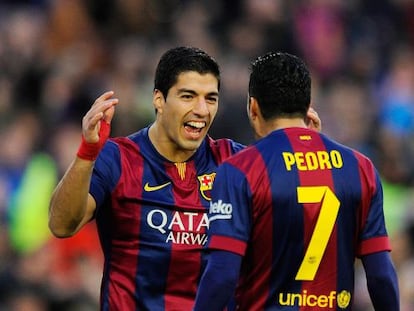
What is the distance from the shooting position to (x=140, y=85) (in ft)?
46.8

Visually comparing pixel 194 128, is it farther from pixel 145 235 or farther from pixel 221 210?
pixel 221 210

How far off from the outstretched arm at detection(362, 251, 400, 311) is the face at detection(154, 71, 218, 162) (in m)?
1.18

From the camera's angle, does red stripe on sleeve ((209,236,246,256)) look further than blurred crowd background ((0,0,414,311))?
No

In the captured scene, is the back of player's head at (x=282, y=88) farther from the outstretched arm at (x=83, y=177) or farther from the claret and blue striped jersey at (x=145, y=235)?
the claret and blue striped jersey at (x=145, y=235)

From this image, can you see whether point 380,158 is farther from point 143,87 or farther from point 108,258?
point 108,258

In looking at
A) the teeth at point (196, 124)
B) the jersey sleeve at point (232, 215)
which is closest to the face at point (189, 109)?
the teeth at point (196, 124)

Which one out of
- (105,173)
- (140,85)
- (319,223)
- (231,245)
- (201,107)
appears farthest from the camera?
(140,85)

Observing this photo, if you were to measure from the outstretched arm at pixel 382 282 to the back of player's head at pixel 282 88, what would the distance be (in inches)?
28.5

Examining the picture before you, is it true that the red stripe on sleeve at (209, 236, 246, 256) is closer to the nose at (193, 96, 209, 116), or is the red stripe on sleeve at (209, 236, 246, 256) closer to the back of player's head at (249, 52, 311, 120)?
the back of player's head at (249, 52, 311, 120)

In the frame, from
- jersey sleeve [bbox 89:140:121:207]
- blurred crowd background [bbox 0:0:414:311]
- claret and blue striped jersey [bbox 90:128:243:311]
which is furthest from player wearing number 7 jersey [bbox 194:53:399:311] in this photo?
blurred crowd background [bbox 0:0:414:311]

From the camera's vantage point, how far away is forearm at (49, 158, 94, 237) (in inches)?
277

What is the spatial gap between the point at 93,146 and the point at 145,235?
584mm

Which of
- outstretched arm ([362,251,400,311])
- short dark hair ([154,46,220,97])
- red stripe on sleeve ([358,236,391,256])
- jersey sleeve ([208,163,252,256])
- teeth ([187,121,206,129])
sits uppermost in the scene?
short dark hair ([154,46,220,97])

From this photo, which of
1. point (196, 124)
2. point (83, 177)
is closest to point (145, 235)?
point (83, 177)
